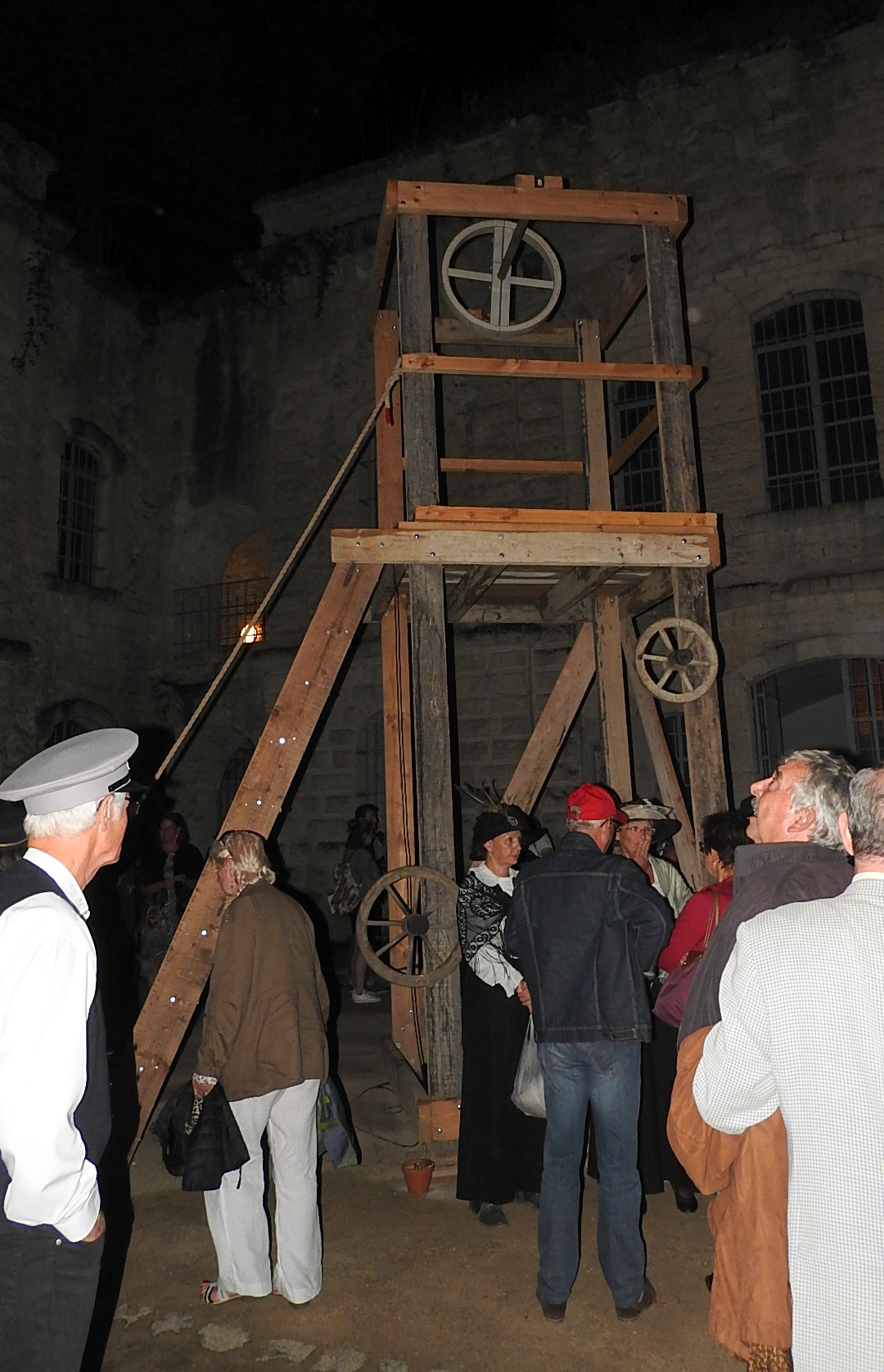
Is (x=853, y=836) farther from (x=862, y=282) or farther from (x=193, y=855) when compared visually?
(x=862, y=282)

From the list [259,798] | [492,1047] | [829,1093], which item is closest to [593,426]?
[259,798]

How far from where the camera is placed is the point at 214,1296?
3.72m

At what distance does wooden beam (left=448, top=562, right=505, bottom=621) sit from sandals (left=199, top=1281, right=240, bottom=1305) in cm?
375

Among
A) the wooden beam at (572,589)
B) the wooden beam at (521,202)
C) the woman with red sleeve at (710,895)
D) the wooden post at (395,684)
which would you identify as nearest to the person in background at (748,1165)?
the woman with red sleeve at (710,895)

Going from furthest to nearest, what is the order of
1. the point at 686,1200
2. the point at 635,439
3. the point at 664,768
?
1. the point at 635,439
2. the point at 664,768
3. the point at 686,1200

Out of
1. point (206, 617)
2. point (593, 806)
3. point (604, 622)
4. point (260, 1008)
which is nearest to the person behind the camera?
point (260, 1008)

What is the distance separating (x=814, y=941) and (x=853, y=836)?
0.23m

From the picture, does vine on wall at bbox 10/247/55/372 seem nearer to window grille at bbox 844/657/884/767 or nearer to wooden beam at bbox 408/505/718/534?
wooden beam at bbox 408/505/718/534

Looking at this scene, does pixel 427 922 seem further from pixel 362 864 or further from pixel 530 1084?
pixel 362 864

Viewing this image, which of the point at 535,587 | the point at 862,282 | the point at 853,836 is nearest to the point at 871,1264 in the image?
the point at 853,836

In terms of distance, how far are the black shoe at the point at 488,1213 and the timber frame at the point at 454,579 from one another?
0.51 m

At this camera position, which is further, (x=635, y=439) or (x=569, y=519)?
(x=635, y=439)

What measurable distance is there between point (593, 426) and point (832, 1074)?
5.83 metres

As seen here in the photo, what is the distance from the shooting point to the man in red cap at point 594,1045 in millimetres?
3541
